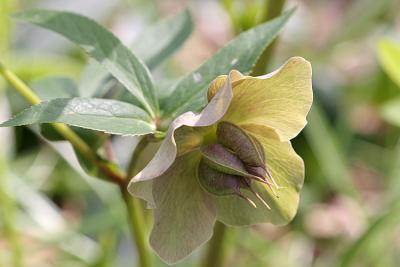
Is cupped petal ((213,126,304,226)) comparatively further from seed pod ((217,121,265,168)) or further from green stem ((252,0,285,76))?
green stem ((252,0,285,76))

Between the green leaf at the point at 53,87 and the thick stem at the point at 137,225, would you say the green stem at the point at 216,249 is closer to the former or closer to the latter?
the thick stem at the point at 137,225

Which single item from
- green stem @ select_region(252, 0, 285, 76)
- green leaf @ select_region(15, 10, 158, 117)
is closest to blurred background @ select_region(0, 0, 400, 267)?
green stem @ select_region(252, 0, 285, 76)

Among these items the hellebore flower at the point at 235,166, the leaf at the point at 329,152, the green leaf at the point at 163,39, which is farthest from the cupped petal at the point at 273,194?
the leaf at the point at 329,152

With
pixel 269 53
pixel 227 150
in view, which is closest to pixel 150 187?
pixel 227 150

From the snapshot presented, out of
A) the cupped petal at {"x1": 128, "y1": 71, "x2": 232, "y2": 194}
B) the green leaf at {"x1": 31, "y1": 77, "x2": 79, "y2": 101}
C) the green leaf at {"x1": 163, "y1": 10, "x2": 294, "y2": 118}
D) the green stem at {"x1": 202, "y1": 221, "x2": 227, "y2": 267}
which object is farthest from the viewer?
the green stem at {"x1": 202, "y1": 221, "x2": 227, "y2": 267}

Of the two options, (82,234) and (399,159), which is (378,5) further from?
(82,234)

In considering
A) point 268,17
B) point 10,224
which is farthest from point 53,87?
point 10,224
